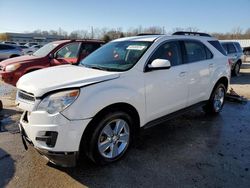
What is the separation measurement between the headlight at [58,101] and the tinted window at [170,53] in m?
1.56

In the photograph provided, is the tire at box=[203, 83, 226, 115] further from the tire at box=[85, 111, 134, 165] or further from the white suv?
the tire at box=[85, 111, 134, 165]

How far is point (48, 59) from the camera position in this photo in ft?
25.2

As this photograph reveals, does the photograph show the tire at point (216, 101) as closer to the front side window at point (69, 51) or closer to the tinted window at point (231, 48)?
the front side window at point (69, 51)

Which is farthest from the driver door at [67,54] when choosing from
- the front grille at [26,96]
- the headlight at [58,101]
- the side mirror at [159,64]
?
the headlight at [58,101]

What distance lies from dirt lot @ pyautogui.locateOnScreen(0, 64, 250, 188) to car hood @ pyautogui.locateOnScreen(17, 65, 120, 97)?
111 centimetres

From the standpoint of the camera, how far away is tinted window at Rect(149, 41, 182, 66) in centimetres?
401

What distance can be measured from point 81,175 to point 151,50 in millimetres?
2175

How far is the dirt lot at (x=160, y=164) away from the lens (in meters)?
3.02

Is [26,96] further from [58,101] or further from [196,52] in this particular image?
[196,52]

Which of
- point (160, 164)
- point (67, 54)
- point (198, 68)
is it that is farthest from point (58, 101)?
point (67, 54)

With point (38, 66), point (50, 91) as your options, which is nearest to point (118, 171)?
point (50, 91)

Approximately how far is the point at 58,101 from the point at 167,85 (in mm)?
1916

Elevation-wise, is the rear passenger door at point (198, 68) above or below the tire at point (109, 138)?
above

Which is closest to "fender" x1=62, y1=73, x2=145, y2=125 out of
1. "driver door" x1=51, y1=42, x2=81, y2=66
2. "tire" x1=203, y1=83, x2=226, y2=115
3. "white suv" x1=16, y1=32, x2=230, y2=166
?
"white suv" x1=16, y1=32, x2=230, y2=166
